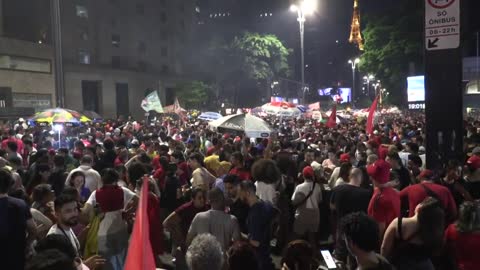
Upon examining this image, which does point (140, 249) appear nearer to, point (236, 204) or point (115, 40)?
point (236, 204)

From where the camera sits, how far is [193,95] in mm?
55188

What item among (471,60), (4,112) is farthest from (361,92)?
(4,112)

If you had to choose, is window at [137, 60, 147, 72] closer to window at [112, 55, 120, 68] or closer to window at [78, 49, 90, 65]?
window at [112, 55, 120, 68]

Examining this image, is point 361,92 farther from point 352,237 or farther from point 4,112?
point 352,237

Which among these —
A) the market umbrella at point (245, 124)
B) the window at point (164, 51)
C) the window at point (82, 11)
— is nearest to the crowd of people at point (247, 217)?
the market umbrella at point (245, 124)

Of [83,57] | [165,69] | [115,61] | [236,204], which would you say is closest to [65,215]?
[236,204]

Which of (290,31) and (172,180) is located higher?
(290,31)

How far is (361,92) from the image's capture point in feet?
413

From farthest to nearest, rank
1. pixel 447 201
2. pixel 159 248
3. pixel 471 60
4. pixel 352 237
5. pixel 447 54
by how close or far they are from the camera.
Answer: pixel 471 60
pixel 447 54
pixel 159 248
pixel 447 201
pixel 352 237

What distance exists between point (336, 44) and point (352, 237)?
106 metres

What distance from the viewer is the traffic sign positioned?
8922mm

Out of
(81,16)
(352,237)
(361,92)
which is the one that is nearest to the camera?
(352,237)

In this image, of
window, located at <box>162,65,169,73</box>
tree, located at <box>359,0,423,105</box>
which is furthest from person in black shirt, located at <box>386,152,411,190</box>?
window, located at <box>162,65,169,73</box>

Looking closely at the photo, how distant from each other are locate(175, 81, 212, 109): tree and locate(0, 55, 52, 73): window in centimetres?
Result: 1739
